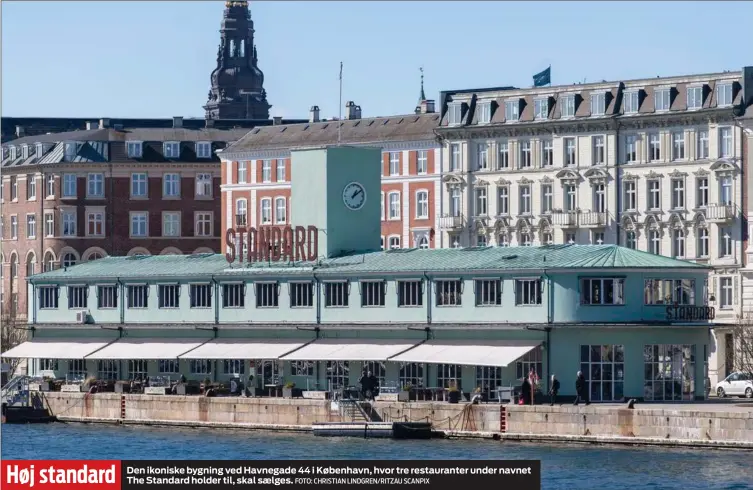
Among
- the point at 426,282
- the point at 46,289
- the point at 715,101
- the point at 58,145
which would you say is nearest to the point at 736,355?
the point at 715,101

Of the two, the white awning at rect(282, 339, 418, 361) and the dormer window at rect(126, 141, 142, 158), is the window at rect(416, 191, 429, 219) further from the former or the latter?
the white awning at rect(282, 339, 418, 361)

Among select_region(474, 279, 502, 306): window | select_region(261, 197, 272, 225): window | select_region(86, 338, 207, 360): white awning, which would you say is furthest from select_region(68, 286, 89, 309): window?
select_region(261, 197, 272, 225): window

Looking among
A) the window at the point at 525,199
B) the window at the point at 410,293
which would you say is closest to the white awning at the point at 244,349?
the window at the point at 410,293

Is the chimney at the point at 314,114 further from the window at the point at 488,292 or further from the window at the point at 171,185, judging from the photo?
the window at the point at 488,292

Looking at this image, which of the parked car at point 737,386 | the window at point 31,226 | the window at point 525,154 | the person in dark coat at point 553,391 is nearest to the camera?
the person in dark coat at point 553,391

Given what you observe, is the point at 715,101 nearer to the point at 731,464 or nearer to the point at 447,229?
the point at 447,229

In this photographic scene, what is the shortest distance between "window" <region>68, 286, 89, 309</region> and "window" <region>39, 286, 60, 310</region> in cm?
142

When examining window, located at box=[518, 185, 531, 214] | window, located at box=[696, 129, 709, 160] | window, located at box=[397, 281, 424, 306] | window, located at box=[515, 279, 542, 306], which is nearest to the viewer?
window, located at box=[515, 279, 542, 306]

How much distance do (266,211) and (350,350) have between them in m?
59.2

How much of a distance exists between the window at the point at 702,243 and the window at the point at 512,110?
55.8ft

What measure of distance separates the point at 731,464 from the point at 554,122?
67106 millimetres

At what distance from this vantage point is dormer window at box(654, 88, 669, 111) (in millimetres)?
148750

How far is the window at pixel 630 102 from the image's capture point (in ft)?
494

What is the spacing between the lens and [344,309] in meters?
119
